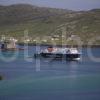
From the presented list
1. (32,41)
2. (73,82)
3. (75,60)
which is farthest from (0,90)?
(32,41)

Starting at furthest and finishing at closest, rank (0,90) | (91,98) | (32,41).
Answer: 1. (32,41)
2. (0,90)
3. (91,98)

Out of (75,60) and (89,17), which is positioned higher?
(89,17)

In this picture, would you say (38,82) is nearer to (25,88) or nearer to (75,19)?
(25,88)

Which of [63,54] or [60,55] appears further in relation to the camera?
[60,55]

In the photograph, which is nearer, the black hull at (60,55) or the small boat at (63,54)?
the black hull at (60,55)

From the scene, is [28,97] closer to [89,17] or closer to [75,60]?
[75,60]

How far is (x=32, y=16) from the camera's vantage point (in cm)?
10262

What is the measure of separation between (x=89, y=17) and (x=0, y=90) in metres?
65.5

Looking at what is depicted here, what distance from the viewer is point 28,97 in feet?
49.6

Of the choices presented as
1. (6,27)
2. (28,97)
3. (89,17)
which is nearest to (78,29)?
(89,17)

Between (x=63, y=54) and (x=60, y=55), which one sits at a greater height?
(x=63, y=54)

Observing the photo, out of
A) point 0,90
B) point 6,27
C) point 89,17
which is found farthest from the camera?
point 6,27

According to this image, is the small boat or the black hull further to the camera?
the small boat

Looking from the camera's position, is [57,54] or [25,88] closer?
[25,88]
